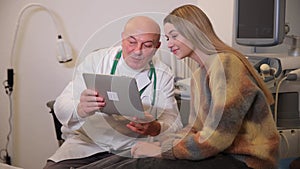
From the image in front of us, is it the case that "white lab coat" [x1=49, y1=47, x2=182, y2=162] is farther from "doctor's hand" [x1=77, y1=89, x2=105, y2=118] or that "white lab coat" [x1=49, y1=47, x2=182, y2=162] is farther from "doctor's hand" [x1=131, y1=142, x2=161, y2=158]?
"doctor's hand" [x1=131, y1=142, x2=161, y2=158]

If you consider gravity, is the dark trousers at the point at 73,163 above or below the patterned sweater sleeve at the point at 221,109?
below

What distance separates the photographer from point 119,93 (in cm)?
130

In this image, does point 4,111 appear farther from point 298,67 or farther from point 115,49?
point 298,67

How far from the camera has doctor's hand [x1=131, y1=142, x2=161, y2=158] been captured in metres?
1.22

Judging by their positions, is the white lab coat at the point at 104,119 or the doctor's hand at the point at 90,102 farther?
the white lab coat at the point at 104,119

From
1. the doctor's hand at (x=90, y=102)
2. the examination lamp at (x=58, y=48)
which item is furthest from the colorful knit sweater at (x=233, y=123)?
the examination lamp at (x=58, y=48)

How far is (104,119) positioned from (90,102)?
21 centimetres

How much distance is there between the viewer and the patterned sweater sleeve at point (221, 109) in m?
1.08

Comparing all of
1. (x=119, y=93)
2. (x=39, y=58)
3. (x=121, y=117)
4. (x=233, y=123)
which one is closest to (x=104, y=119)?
(x=121, y=117)

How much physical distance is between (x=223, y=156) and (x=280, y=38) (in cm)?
64

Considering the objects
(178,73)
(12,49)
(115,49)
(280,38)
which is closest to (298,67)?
(280,38)

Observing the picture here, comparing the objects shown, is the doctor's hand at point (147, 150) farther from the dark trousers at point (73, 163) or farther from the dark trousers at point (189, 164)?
the dark trousers at point (73, 163)

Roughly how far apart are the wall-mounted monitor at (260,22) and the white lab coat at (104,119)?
1.29 ft

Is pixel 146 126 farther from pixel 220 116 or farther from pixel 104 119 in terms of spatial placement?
pixel 220 116
